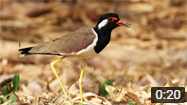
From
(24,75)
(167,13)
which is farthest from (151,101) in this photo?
(167,13)

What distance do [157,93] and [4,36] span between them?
3.76 m

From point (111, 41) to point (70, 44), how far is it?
11.3 ft

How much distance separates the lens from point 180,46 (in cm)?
553

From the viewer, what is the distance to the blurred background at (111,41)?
4.32 metres

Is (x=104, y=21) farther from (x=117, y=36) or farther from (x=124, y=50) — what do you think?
(x=117, y=36)
